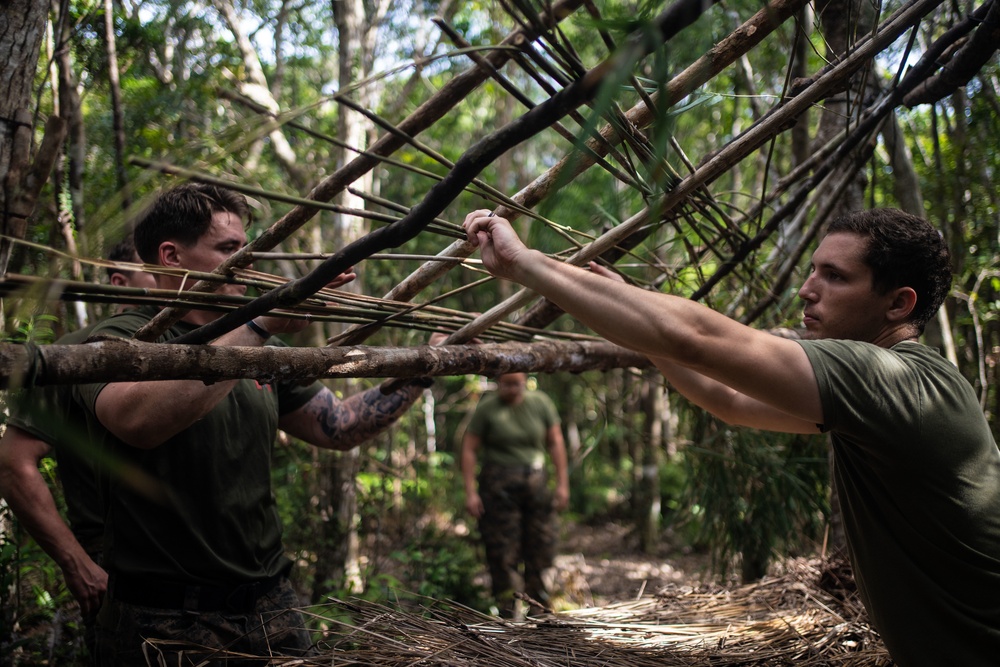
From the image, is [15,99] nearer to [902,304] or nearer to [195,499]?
[195,499]

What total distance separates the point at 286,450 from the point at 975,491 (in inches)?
166

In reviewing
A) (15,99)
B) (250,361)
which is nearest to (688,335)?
(250,361)

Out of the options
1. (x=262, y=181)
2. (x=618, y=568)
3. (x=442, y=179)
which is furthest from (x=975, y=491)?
(x=618, y=568)

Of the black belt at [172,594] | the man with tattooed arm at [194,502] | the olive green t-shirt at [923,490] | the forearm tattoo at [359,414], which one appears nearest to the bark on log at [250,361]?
the man with tattooed arm at [194,502]

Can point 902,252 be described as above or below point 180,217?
below

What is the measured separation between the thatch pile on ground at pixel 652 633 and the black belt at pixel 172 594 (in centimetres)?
30

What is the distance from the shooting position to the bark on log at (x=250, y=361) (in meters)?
1.17

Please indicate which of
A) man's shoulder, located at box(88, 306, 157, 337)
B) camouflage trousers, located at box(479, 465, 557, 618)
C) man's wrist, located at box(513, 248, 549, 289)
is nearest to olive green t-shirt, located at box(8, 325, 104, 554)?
man's shoulder, located at box(88, 306, 157, 337)

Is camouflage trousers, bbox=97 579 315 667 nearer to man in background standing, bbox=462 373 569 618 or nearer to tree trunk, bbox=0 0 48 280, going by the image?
tree trunk, bbox=0 0 48 280

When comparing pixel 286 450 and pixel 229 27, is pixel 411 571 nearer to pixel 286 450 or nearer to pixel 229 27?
pixel 286 450

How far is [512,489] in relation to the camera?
17.1ft

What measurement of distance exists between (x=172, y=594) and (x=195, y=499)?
0.83ft

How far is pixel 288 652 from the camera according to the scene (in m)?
1.98

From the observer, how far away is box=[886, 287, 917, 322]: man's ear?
1.59 m
